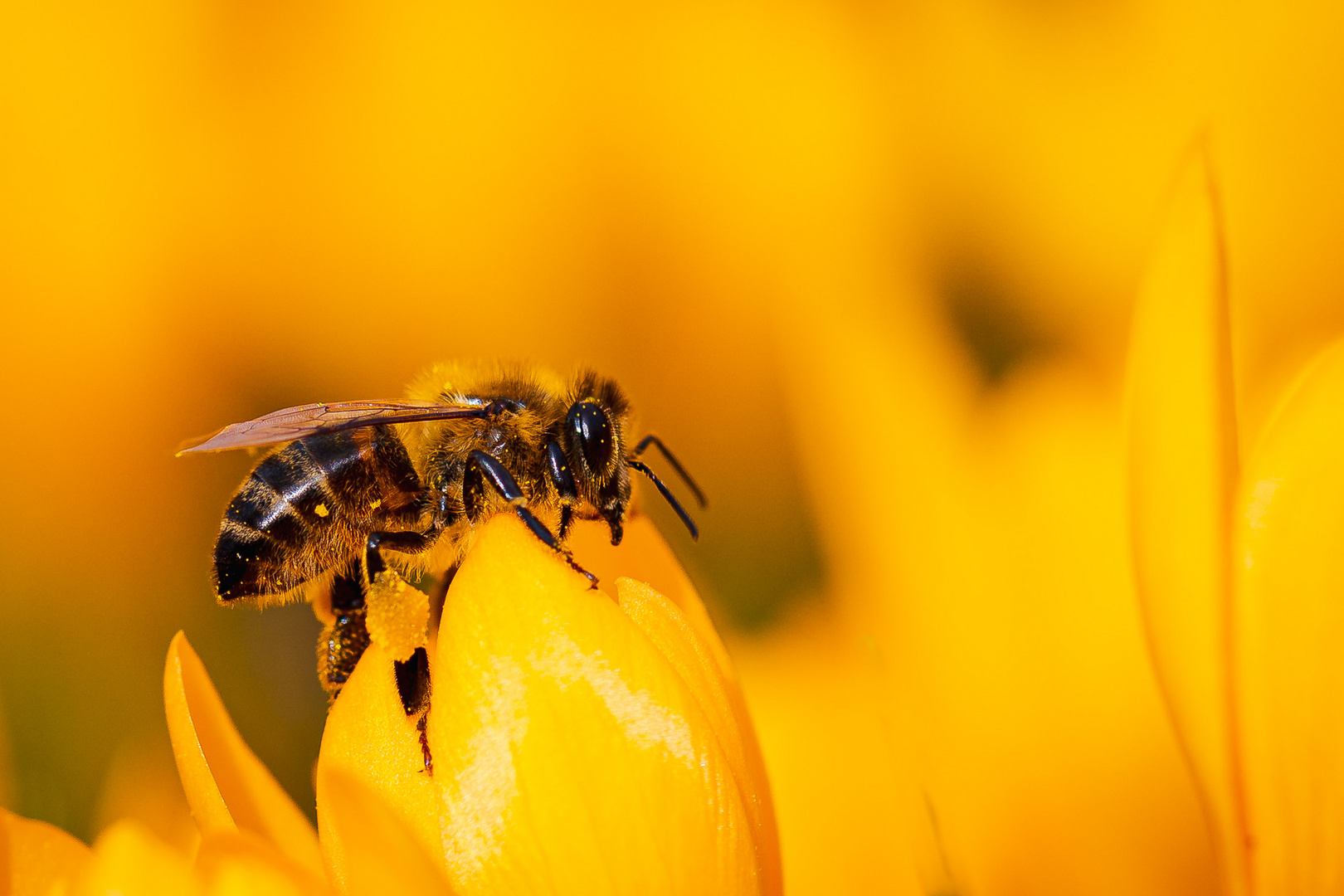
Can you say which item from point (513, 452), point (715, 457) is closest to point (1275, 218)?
point (715, 457)

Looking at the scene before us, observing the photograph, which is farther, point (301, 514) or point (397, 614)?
point (301, 514)

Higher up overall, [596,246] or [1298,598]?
[596,246]

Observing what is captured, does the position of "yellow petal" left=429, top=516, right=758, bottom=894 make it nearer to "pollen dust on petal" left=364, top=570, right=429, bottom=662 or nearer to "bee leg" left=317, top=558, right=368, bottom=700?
"pollen dust on petal" left=364, top=570, right=429, bottom=662

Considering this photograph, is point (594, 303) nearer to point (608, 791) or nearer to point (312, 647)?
point (312, 647)

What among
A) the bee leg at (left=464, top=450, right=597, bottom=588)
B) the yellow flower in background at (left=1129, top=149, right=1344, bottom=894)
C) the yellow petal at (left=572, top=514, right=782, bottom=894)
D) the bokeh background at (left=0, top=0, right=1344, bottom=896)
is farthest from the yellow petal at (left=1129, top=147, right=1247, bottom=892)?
the bokeh background at (left=0, top=0, right=1344, bottom=896)

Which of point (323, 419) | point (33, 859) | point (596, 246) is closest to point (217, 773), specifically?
point (33, 859)

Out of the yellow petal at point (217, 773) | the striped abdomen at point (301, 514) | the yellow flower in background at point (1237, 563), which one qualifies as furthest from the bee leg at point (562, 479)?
the yellow flower in background at point (1237, 563)

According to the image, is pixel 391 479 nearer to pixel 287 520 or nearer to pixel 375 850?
pixel 287 520
